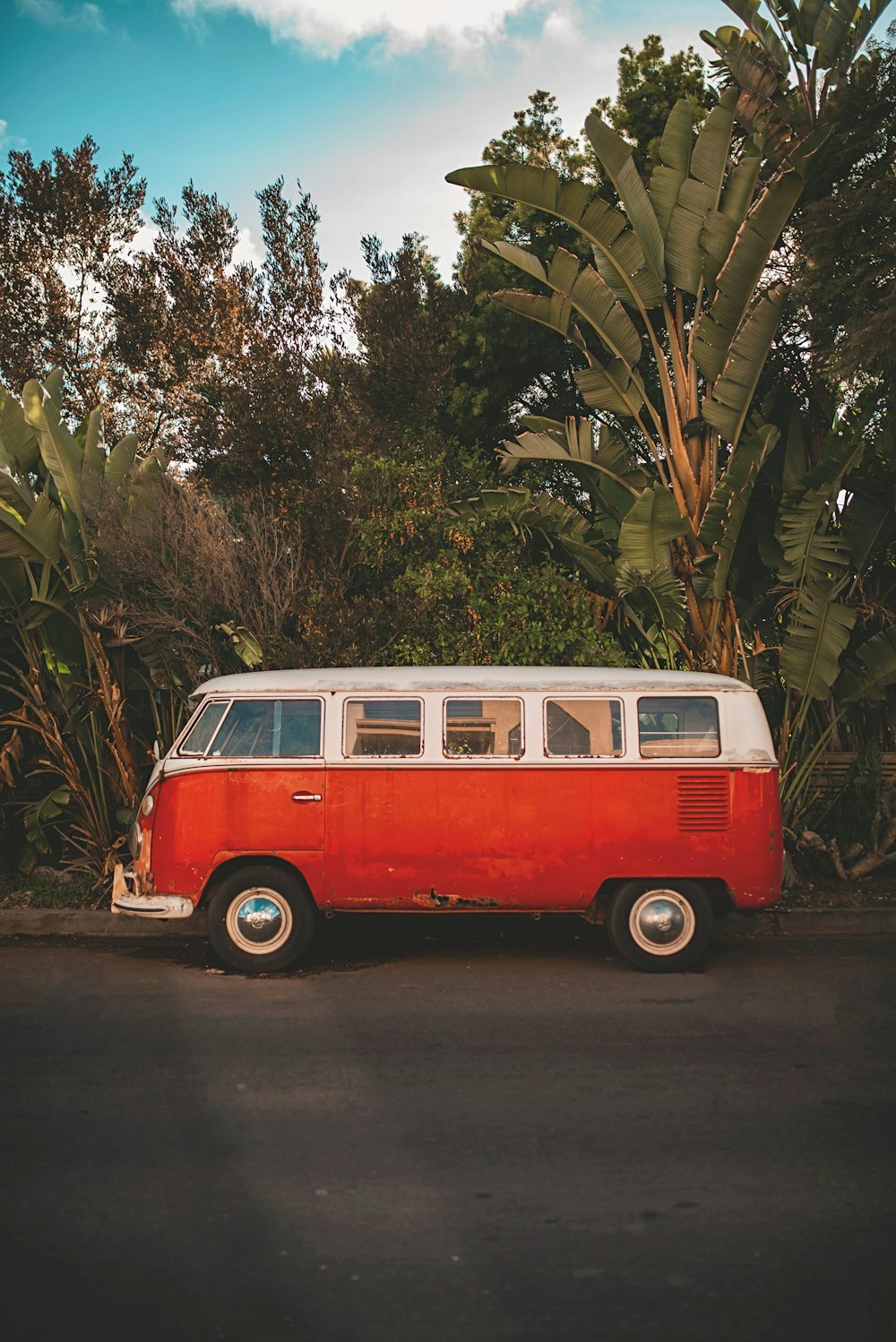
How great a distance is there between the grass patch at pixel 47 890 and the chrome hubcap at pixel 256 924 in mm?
2424

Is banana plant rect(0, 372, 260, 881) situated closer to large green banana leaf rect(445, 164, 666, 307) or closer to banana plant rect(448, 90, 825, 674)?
banana plant rect(448, 90, 825, 674)

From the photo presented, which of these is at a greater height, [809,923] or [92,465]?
[92,465]

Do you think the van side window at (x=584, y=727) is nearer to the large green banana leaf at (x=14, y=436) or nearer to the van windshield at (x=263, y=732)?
the van windshield at (x=263, y=732)

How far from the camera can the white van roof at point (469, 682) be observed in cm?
836

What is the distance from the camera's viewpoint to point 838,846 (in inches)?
438

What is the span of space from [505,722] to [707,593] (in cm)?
344

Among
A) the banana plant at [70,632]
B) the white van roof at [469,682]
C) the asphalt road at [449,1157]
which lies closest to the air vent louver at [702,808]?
the white van roof at [469,682]

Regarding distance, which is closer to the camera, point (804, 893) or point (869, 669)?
point (804, 893)

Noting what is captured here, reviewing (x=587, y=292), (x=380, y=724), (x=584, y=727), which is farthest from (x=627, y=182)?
(x=380, y=724)

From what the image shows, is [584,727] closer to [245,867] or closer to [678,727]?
[678,727]

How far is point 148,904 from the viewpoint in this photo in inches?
323

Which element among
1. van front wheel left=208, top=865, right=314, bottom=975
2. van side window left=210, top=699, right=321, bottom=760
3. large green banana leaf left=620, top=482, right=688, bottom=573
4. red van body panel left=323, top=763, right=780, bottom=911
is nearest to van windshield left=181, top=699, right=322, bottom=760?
van side window left=210, top=699, right=321, bottom=760

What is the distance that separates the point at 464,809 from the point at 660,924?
162 cm

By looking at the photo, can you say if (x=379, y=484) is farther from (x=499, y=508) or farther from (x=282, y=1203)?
(x=282, y=1203)
